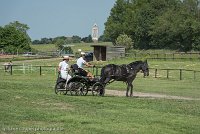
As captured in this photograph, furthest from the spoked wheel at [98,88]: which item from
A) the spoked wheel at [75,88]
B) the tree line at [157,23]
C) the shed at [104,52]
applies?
the tree line at [157,23]

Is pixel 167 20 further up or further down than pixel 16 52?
further up

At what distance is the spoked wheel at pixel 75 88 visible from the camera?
22828 mm

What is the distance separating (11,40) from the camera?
10488 cm

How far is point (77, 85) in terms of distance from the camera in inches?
907

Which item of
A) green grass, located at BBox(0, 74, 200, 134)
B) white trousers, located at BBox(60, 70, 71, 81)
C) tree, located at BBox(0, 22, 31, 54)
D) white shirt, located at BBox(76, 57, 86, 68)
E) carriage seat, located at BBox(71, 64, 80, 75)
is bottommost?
green grass, located at BBox(0, 74, 200, 134)

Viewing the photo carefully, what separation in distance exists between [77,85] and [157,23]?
9920cm

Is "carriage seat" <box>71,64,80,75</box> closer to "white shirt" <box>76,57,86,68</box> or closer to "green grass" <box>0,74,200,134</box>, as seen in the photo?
"white shirt" <box>76,57,86,68</box>

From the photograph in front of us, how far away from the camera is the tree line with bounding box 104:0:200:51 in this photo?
11319cm

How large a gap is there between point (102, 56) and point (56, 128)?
64.5 m

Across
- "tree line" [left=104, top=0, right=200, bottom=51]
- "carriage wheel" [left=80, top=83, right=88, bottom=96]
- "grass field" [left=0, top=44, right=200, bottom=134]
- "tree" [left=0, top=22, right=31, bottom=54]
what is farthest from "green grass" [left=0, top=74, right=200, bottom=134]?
"tree line" [left=104, top=0, right=200, bottom=51]

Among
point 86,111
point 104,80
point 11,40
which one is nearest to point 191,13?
point 11,40

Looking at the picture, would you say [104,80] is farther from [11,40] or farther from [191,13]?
[191,13]

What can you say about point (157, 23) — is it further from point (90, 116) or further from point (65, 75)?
point (90, 116)

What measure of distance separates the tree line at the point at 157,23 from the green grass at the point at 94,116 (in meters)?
91.4
